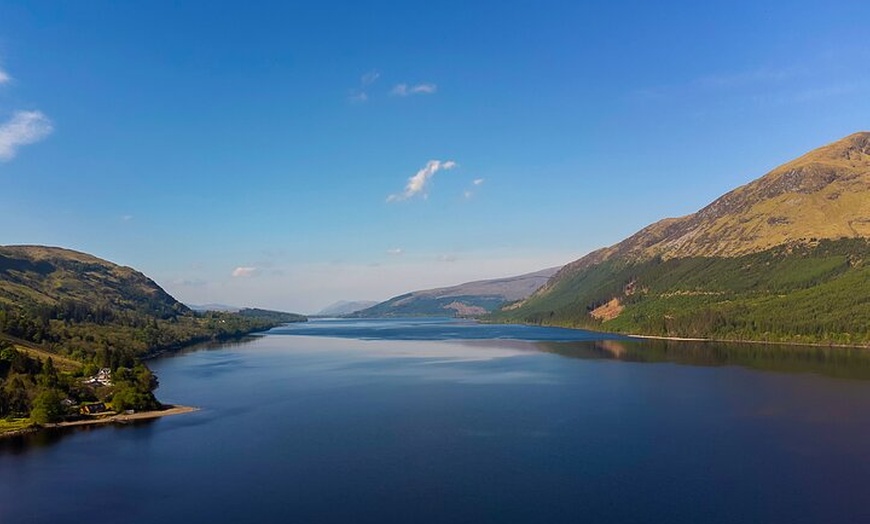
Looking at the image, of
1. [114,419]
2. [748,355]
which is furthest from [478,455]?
[748,355]

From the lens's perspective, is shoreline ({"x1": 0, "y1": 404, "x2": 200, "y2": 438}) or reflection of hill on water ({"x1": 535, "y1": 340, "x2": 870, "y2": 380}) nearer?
shoreline ({"x1": 0, "y1": 404, "x2": 200, "y2": 438})

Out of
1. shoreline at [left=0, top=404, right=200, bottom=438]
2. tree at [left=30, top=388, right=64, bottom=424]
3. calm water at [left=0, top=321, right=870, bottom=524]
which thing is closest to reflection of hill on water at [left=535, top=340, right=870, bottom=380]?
calm water at [left=0, top=321, right=870, bottom=524]

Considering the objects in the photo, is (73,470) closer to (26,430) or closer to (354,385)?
(26,430)

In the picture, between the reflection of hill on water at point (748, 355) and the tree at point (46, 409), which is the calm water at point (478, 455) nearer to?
the reflection of hill on water at point (748, 355)

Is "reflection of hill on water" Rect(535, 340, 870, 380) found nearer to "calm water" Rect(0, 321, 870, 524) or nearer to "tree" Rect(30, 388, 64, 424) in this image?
"calm water" Rect(0, 321, 870, 524)

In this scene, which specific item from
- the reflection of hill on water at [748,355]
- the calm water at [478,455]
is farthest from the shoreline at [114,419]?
the reflection of hill on water at [748,355]

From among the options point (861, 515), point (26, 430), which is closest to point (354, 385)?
point (26, 430)
